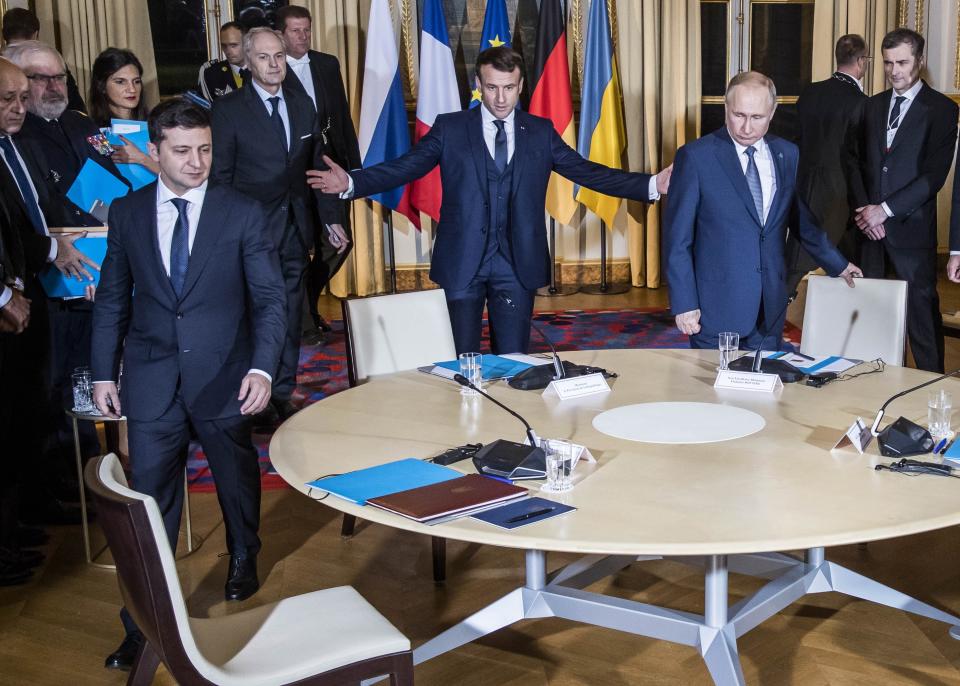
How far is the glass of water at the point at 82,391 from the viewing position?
11.9 feet

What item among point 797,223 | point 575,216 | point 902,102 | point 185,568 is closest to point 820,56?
point 575,216

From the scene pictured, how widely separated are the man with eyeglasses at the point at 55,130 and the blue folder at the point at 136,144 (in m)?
0.08

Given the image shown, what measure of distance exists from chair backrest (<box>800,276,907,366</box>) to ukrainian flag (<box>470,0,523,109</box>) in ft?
15.3

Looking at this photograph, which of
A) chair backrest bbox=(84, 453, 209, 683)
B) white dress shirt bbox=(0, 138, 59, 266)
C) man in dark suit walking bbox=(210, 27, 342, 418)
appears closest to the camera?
chair backrest bbox=(84, 453, 209, 683)

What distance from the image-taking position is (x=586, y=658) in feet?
9.77

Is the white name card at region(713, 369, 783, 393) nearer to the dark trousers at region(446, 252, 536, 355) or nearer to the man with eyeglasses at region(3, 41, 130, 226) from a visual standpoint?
the dark trousers at region(446, 252, 536, 355)

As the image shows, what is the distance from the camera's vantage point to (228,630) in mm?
2219

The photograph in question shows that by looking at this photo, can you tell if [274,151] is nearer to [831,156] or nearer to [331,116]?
[331,116]

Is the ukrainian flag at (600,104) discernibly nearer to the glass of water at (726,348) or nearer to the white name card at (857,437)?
the glass of water at (726,348)

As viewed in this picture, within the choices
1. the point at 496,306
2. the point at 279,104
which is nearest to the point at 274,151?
the point at 279,104

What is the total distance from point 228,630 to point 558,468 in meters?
0.74

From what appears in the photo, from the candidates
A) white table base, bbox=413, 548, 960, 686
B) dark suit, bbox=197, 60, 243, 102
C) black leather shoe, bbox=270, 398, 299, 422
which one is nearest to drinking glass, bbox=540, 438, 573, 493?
white table base, bbox=413, 548, 960, 686

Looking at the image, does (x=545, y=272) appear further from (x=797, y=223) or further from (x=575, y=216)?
(x=575, y=216)

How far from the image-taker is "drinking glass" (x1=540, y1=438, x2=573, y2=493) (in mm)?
2211
